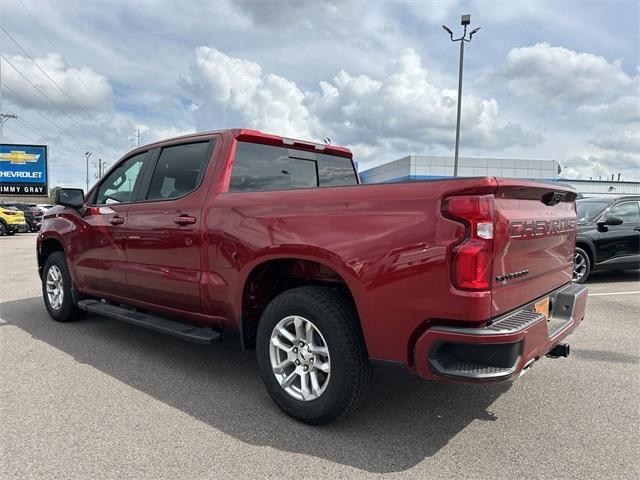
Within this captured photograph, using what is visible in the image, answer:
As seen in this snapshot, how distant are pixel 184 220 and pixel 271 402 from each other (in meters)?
1.55

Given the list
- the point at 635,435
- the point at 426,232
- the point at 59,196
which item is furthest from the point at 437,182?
the point at 59,196

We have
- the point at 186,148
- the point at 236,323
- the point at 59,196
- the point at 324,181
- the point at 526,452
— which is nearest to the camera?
the point at 526,452

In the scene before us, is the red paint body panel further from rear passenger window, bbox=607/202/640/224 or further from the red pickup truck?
rear passenger window, bbox=607/202/640/224

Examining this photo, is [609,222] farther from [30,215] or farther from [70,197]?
[30,215]

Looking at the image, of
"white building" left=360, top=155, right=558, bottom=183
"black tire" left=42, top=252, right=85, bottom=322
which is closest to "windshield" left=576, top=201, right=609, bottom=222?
"black tire" left=42, top=252, right=85, bottom=322

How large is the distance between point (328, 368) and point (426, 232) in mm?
1077

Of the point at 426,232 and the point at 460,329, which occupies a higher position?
the point at 426,232

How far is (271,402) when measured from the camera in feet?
11.2

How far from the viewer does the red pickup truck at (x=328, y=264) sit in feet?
8.01

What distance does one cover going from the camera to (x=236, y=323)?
354 cm

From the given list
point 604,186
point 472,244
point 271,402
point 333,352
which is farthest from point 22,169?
point 604,186

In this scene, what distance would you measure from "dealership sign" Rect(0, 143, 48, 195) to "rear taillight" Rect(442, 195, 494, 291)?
147ft

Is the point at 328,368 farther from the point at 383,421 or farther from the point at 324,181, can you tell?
the point at 324,181

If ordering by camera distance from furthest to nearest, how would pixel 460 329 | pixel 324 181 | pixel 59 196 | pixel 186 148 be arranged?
pixel 59 196, pixel 324 181, pixel 186 148, pixel 460 329
